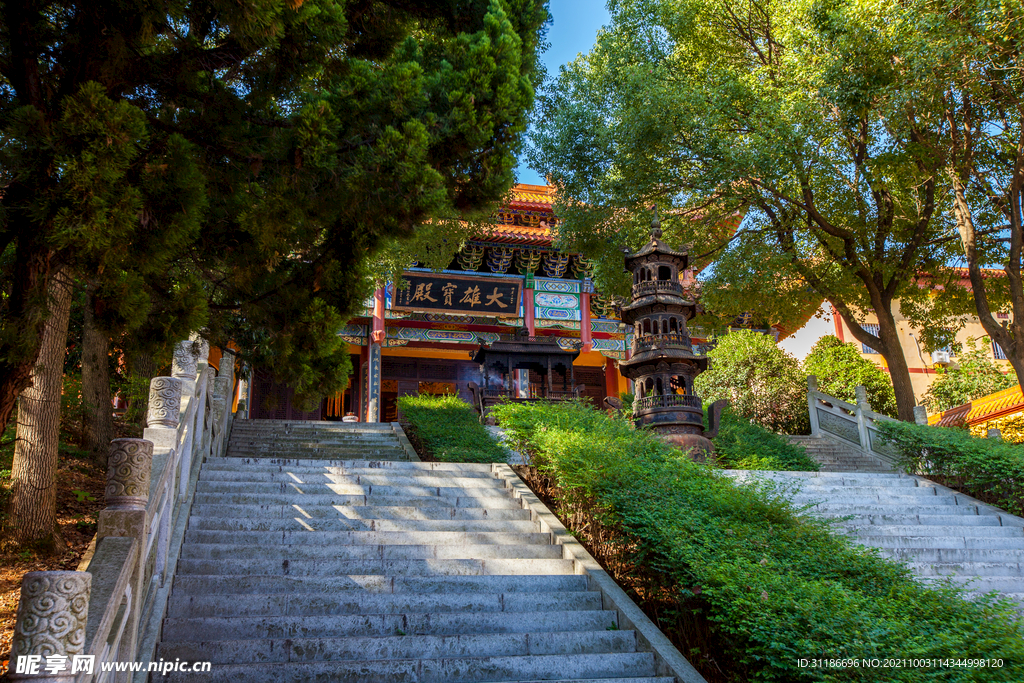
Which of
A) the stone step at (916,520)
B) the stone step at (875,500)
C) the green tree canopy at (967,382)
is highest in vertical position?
the green tree canopy at (967,382)

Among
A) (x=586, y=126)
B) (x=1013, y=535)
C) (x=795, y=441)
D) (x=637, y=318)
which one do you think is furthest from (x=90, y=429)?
(x=795, y=441)

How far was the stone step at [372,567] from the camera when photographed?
492 cm

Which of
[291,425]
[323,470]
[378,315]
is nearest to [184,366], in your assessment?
[323,470]

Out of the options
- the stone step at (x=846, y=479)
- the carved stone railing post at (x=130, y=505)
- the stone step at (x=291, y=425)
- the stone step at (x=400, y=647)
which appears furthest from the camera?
the stone step at (x=291, y=425)

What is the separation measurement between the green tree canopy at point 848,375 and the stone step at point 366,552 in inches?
484

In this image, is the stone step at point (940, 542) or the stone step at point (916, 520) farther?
the stone step at point (916, 520)

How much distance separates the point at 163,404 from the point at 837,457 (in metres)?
10.4

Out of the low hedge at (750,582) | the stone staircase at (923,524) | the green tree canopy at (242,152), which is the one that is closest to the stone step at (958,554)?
the stone staircase at (923,524)

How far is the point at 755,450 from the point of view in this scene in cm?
1089

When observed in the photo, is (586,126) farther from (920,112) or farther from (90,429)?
(90,429)

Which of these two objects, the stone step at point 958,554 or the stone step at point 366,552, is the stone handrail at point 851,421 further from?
the stone step at point 366,552

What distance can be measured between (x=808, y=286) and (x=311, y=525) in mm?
9690

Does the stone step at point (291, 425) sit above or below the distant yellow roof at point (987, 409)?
below

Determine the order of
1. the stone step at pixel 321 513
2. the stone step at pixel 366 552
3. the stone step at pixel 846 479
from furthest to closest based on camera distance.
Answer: the stone step at pixel 846 479
the stone step at pixel 321 513
the stone step at pixel 366 552
